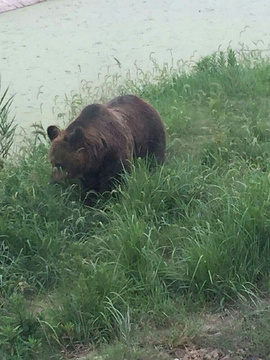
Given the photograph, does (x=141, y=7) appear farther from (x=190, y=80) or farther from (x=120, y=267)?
(x=120, y=267)

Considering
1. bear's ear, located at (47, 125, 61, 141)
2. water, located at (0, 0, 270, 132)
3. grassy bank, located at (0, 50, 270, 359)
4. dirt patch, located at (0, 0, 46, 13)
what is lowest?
grassy bank, located at (0, 50, 270, 359)

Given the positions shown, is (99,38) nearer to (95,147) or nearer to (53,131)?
(53,131)

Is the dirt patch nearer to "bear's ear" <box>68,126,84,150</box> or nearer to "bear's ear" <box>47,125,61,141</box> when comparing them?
"bear's ear" <box>47,125,61,141</box>

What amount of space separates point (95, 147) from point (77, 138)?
0.43 feet

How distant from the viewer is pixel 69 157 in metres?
4.13

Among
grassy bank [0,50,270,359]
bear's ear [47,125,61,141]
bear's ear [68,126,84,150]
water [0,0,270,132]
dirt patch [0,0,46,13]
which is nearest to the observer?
grassy bank [0,50,270,359]

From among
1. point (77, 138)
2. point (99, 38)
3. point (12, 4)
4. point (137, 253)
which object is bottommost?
point (137, 253)

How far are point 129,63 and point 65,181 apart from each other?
A: 4.15 m

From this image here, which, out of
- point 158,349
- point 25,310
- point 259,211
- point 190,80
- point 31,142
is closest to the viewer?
point 158,349

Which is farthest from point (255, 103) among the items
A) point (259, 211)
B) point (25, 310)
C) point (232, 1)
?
point (232, 1)

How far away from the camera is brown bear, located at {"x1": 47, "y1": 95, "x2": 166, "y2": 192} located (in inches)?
163

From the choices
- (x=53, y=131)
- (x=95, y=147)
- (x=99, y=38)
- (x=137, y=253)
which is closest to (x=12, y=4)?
(x=99, y=38)

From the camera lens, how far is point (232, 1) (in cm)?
1092

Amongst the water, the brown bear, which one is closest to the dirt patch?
the water
